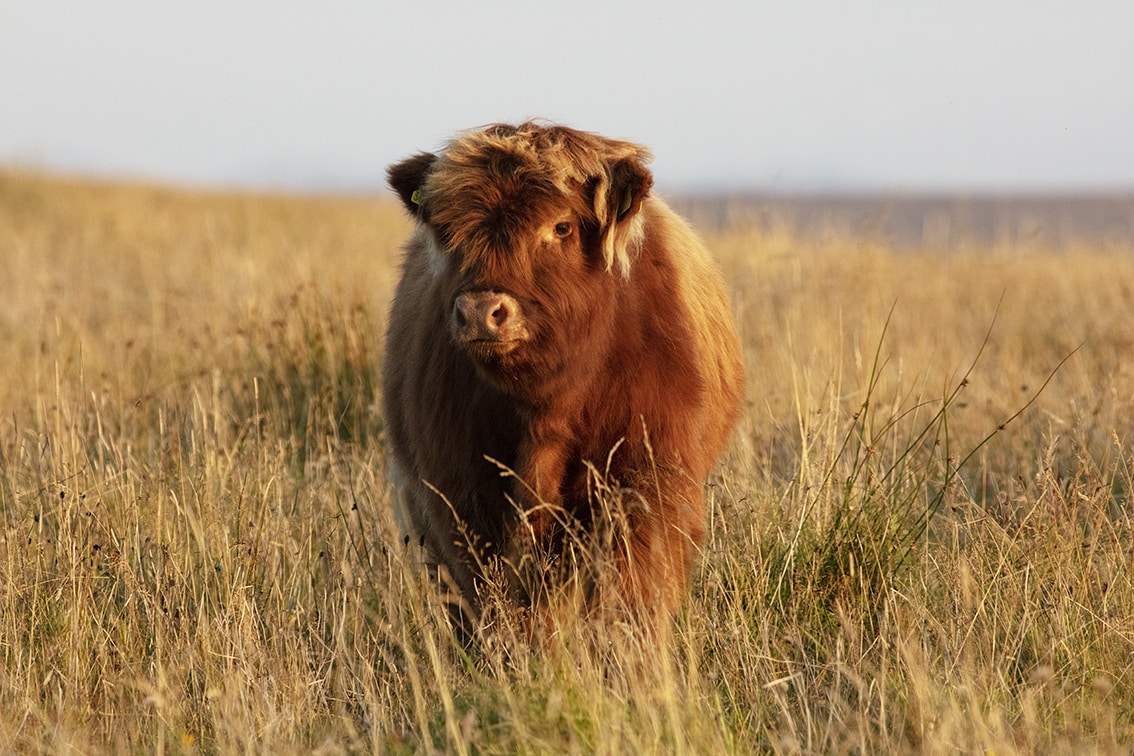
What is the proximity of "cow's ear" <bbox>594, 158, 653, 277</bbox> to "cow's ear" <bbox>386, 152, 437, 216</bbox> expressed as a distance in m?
0.70

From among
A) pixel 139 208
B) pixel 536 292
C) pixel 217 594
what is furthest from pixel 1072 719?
pixel 139 208

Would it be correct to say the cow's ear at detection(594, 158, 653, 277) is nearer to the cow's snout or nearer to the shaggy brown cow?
the shaggy brown cow

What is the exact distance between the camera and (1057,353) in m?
9.55

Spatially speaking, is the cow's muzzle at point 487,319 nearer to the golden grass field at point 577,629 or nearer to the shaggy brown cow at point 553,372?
the shaggy brown cow at point 553,372

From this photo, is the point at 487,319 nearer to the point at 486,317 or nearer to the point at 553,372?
the point at 486,317

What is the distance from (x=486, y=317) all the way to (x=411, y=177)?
3.29 feet

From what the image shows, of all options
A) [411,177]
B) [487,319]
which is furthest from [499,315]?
[411,177]

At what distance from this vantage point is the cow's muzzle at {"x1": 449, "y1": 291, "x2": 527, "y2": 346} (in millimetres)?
4031

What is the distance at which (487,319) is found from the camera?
4027 mm

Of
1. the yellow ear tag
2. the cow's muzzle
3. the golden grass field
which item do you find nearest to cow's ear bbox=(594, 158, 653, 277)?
the yellow ear tag

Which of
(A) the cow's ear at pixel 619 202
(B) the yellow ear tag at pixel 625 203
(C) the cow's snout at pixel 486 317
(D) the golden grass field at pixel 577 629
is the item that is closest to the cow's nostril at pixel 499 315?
(C) the cow's snout at pixel 486 317

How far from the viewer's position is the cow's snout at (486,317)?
4031 millimetres

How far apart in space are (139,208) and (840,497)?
53.6 feet

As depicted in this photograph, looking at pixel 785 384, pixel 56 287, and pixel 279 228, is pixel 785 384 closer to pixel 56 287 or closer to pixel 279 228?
pixel 56 287
